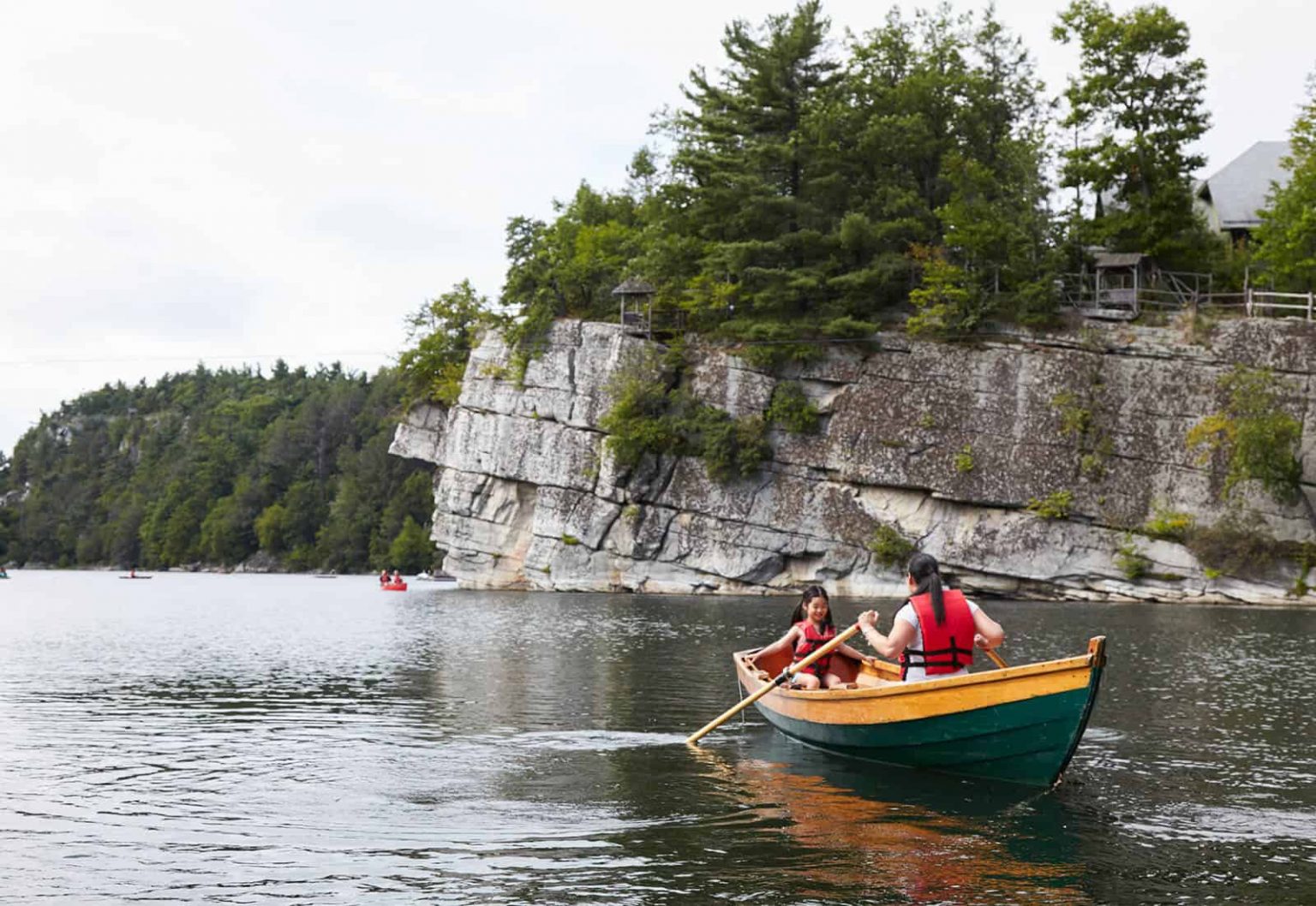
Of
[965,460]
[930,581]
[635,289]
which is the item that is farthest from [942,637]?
[635,289]

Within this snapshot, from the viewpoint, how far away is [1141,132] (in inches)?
2285

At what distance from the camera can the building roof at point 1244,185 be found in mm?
61219

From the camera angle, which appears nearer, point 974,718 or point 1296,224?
point 974,718

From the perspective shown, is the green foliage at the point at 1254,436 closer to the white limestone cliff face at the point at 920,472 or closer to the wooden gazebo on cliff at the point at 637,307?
the white limestone cliff face at the point at 920,472

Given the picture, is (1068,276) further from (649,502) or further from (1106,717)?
(1106,717)

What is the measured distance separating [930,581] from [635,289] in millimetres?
52514

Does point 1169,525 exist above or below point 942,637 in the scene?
above

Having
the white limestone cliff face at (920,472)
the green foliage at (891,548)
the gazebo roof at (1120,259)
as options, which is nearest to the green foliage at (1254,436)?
the white limestone cliff face at (920,472)

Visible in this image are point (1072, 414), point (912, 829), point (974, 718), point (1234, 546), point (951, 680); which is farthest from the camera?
point (1072, 414)

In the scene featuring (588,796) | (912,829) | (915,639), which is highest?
(915,639)

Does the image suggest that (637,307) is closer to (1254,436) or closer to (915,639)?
(1254,436)

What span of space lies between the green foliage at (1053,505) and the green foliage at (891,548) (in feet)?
16.8

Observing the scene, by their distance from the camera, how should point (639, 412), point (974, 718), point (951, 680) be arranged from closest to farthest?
point (951, 680) < point (974, 718) < point (639, 412)

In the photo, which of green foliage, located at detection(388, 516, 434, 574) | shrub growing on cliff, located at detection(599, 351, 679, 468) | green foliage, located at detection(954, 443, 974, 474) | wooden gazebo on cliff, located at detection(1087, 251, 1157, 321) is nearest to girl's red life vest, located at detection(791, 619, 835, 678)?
green foliage, located at detection(954, 443, 974, 474)
